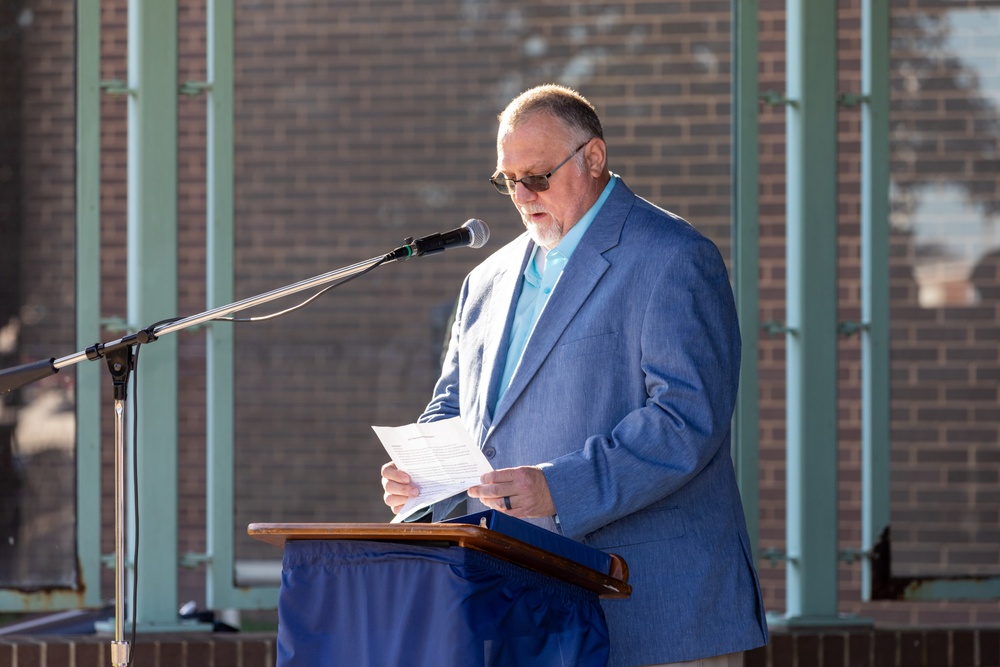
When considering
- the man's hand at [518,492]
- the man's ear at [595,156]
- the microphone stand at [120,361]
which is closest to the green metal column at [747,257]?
the man's ear at [595,156]

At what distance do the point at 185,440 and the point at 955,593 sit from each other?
2752 millimetres

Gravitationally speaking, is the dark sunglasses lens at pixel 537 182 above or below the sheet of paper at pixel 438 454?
above

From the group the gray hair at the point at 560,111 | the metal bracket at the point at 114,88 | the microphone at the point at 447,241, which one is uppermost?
the metal bracket at the point at 114,88

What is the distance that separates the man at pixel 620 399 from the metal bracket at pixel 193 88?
190cm

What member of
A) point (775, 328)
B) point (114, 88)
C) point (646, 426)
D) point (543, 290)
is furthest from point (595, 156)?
point (114, 88)

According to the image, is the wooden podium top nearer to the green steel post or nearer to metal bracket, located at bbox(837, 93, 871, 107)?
the green steel post

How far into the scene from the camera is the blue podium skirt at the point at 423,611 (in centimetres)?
205

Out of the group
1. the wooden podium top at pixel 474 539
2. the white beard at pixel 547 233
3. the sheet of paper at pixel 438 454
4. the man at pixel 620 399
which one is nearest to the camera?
the wooden podium top at pixel 474 539

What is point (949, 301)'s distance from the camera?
4.46m

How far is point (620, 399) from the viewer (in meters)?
2.66

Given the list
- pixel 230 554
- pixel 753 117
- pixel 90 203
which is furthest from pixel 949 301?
pixel 90 203

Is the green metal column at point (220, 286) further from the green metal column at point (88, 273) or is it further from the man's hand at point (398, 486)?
the man's hand at point (398, 486)

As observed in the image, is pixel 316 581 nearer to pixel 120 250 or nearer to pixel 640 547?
pixel 640 547

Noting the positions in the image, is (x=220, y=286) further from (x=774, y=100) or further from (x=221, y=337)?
(x=774, y=100)
